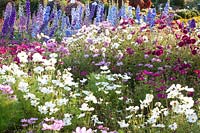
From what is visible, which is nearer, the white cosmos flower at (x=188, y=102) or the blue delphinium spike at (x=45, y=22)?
the white cosmos flower at (x=188, y=102)

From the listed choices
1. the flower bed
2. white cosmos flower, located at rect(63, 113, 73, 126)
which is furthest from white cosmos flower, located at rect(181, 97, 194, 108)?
white cosmos flower, located at rect(63, 113, 73, 126)

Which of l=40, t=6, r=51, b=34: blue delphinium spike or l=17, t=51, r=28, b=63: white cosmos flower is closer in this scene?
l=17, t=51, r=28, b=63: white cosmos flower

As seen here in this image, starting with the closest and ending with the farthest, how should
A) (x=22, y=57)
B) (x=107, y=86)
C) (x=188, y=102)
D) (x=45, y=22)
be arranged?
(x=188, y=102) < (x=22, y=57) < (x=107, y=86) < (x=45, y=22)

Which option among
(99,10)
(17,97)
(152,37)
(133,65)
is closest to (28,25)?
(99,10)

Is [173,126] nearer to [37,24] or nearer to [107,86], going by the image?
[107,86]

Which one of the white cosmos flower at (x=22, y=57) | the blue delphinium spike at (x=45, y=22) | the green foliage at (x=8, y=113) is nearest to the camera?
the green foliage at (x=8, y=113)

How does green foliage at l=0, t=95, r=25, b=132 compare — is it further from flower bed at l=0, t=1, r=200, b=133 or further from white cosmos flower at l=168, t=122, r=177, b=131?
white cosmos flower at l=168, t=122, r=177, b=131

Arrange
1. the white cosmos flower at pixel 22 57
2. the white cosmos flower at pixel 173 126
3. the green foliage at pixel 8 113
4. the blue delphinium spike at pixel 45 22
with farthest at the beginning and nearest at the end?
1. the blue delphinium spike at pixel 45 22
2. the white cosmos flower at pixel 22 57
3. the green foliage at pixel 8 113
4. the white cosmos flower at pixel 173 126

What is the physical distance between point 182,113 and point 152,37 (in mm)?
3834

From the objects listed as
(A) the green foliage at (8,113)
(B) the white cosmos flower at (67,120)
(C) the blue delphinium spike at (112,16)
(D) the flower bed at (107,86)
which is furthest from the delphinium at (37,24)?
(B) the white cosmos flower at (67,120)

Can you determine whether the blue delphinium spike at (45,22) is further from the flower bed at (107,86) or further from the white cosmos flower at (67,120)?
the white cosmos flower at (67,120)

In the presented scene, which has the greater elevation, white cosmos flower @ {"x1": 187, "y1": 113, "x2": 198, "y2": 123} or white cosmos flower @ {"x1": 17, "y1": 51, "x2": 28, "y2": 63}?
white cosmos flower @ {"x1": 17, "y1": 51, "x2": 28, "y2": 63}

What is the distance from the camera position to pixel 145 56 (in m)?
6.72

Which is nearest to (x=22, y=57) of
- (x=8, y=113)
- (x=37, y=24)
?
(x=8, y=113)
